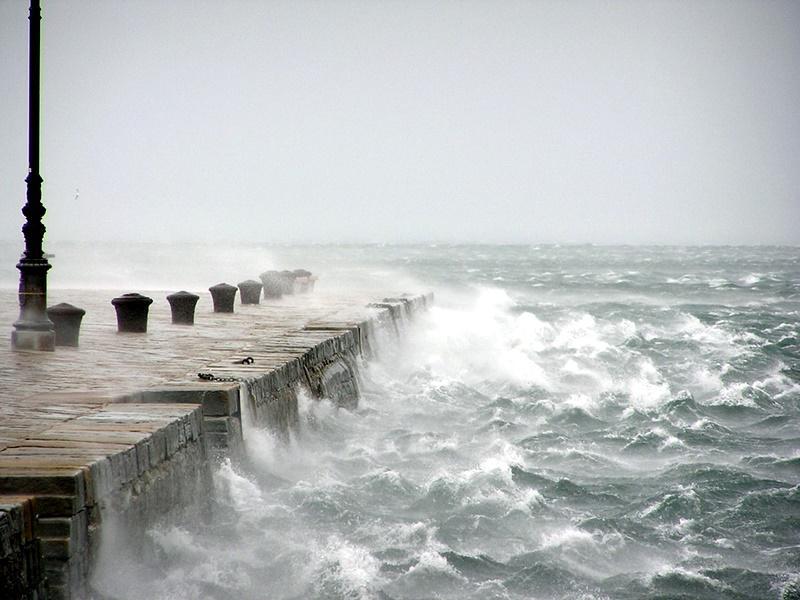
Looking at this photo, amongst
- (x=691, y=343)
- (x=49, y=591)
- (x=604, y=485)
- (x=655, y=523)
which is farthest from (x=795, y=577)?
(x=691, y=343)

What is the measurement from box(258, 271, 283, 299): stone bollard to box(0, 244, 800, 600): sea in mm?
3387

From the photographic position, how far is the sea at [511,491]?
6445mm

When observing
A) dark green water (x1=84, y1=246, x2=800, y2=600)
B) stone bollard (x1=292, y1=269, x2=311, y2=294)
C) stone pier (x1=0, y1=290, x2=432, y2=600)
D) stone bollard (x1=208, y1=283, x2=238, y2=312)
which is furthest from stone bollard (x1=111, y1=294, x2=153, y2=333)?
stone bollard (x1=292, y1=269, x2=311, y2=294)

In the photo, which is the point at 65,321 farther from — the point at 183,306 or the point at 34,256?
the point at 183,306

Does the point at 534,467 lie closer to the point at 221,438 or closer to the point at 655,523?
the point at 655,523

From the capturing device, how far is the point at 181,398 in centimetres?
698

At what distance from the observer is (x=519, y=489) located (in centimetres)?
895

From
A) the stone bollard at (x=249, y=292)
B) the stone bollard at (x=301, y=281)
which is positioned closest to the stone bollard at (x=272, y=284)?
the stone bollard at (x=301, y=281)

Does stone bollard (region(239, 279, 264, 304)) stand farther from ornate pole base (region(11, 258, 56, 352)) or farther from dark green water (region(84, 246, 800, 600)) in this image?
ornate pole base (region(11, 258, 56, 352))

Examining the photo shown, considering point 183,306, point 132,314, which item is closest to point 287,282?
point 183,306

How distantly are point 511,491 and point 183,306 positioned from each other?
20.7 ft

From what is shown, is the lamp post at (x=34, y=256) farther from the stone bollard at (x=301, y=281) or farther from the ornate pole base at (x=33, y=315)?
the stone bollard at (x=301, y=281)

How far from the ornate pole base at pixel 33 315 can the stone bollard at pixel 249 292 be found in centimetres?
752

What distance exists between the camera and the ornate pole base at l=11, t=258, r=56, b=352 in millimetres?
9938
